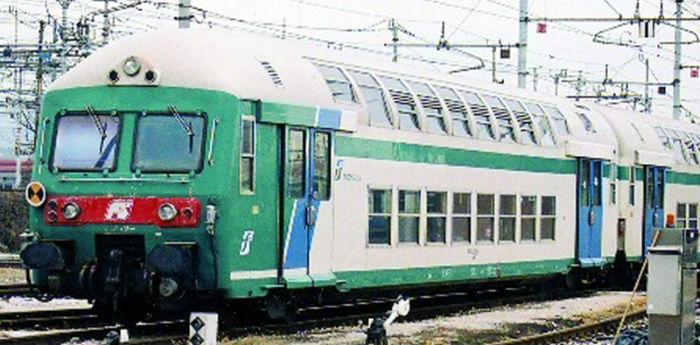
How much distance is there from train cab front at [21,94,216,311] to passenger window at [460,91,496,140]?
21.5ft

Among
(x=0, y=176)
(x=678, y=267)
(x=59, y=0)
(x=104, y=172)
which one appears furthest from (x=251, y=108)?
(x=0, y=176)

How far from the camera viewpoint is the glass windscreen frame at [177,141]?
1456 cm

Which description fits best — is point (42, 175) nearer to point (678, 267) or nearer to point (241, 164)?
point (241, 164)

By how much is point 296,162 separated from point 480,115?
5445 mm

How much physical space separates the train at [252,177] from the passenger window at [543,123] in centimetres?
204

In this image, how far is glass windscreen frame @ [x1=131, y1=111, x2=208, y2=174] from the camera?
14.6 metres

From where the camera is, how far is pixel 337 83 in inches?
665

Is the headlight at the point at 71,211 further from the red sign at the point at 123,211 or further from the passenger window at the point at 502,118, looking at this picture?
the passenger window at the point at 502,118

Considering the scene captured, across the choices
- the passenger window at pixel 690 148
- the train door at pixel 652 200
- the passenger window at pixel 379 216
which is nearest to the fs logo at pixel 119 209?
the passenger window at pixel 379 216

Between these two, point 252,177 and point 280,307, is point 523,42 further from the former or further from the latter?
point 252,177

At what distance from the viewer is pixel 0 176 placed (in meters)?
74.9

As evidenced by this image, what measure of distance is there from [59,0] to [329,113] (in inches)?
1305

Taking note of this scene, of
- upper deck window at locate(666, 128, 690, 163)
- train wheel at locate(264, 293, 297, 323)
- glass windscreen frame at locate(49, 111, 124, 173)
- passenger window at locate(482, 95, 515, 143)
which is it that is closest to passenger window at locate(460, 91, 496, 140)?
passenger window at locate(482, 95, 515, 143)

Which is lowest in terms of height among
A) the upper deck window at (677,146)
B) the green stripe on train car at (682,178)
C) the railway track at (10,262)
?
the railway track at (10,262)
